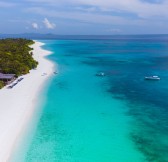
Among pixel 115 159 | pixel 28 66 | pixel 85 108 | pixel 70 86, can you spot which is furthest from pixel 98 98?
pixel 28 66

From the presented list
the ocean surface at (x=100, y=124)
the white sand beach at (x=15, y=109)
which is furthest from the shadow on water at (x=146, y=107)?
the white sand beach at (x=15, y=109)

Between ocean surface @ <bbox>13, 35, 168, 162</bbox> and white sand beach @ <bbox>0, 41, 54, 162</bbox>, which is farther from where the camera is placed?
white sand beach @ <bbox>0, 41, 54, 162</bbox>

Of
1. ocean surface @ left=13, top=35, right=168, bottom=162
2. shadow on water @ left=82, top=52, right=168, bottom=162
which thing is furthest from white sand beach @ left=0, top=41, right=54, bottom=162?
shadow on water @ left=82, top=52, right=168, bottom=162

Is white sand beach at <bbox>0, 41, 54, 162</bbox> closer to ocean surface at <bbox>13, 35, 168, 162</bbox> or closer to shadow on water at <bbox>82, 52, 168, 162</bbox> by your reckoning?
ocean surface at <bbox>13, 35, 168, 162</bbox>

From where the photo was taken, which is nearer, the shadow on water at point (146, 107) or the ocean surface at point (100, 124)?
the ocean surface at point (100, 124)

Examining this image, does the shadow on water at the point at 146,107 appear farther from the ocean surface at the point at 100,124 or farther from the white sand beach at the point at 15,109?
the white sand beach at the point at 15,109

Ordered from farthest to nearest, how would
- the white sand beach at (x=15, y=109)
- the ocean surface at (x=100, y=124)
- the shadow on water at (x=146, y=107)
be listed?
the white sand beach at (x=15, y=109) → the shadow on water at (x=146, y=107) → the ocean surface at (x=100, y=124)

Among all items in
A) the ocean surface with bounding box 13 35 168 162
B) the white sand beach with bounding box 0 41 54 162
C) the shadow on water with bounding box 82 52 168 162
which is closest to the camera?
the ocean surface with bounding box 13 35 168 162

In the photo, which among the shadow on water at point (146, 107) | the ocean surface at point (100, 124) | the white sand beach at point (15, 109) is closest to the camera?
the ocean surface at point (100, 124)

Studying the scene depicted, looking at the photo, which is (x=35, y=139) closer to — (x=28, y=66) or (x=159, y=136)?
(x=159, y=136)
